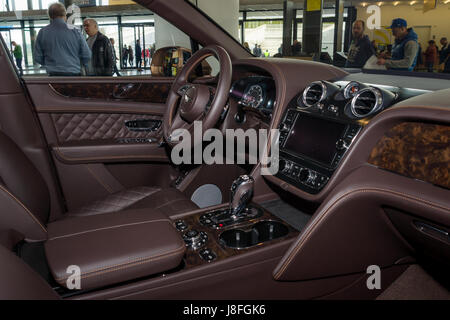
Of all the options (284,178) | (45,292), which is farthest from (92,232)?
(284,178)

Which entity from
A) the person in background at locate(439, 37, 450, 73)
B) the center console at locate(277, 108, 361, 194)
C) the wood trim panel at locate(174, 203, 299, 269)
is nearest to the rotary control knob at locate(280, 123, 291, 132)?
the center console at locate(277, 108, 361, 194)

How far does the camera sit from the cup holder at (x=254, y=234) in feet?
4.62

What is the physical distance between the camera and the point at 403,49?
306cm

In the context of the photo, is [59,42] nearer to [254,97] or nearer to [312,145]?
[254,97]

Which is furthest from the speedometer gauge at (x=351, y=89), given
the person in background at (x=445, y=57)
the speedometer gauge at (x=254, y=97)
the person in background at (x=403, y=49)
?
the person in background at (x=403, y=49)

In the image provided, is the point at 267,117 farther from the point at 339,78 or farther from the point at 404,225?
the point at 404,225

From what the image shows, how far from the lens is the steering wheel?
158 centimetres

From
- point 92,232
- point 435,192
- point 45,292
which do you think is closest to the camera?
point 45,292

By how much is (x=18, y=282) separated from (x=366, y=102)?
116cm

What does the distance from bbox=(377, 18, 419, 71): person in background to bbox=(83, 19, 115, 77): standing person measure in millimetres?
1836

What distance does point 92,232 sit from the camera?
1181mm

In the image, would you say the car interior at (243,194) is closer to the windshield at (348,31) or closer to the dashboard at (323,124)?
the dashboard at (323,124)

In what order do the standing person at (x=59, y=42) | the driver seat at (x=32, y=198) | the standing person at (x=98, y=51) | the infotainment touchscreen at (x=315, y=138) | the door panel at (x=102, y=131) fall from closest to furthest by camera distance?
the driver seat at (x=32, y=198) → the infotainment touchscreen at (x=315, y=138) → the door panel at (x=102, y=131) → the standing person at (x=98, y=51) → the standing person at (x=59, y=42)
